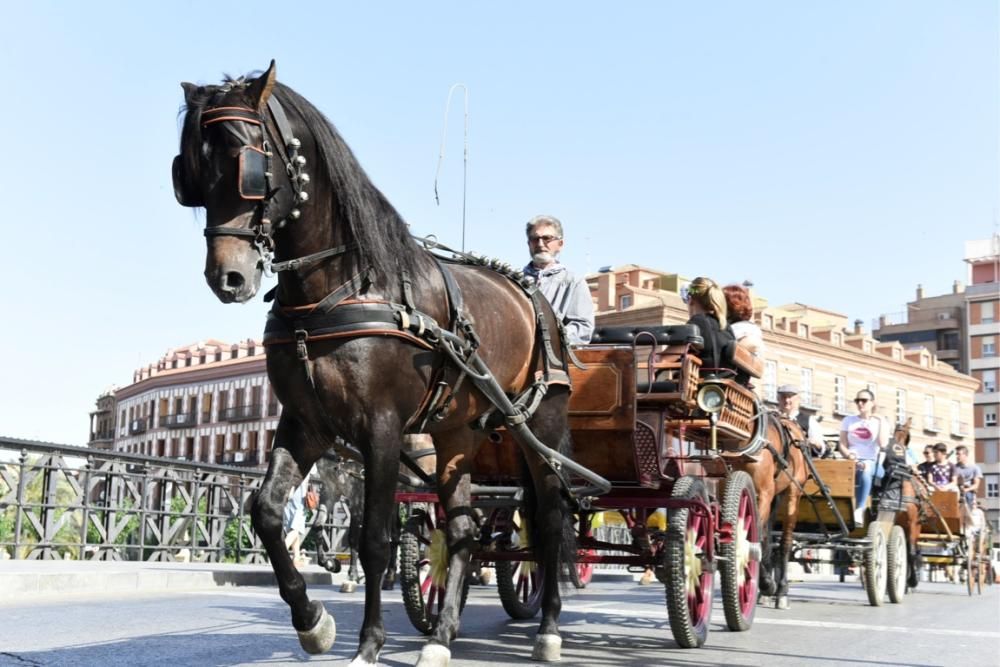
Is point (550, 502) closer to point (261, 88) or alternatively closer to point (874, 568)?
point (261, 88)

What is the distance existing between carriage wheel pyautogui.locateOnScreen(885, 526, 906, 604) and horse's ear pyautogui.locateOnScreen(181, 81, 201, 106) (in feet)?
34.3

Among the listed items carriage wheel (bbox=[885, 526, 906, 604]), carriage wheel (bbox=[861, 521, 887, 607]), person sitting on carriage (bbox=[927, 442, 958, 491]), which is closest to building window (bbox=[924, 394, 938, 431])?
person sitting on carriage (bbox=[927, 442, 958, 491])

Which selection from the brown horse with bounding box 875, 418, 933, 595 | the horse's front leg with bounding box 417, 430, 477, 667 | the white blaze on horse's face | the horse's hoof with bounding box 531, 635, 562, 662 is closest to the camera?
the white blaze on horse's face

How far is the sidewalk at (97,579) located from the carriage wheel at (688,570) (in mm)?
5604

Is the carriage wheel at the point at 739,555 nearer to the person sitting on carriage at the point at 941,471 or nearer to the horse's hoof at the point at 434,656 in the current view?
the horse's hoof at the point at 434,656

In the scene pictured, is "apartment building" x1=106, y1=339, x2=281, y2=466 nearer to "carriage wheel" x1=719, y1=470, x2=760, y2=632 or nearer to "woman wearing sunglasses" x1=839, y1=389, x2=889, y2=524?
"woman wearing sunglasses" x1=839, y1=389, x2=889, y2=524

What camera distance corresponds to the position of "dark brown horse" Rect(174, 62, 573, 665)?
5102mm

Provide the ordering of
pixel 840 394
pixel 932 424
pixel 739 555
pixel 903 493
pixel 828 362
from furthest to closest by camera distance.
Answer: pixel 932 424, pixel 840 394, pixel 828 362, pixel 903 493, pixel 739 555

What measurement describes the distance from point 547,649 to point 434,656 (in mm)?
984

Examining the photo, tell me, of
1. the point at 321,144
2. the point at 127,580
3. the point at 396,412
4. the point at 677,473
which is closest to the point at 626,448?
the point at 677,473

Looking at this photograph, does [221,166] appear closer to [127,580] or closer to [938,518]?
[127,580]

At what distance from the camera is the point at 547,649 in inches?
261

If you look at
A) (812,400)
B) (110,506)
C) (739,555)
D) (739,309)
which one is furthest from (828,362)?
(739,555)

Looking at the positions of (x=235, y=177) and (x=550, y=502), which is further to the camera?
(x=550, y=502)
